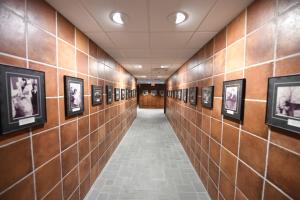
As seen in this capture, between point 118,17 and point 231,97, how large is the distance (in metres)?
1.69

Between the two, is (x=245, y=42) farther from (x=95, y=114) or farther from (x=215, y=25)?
(x=95, y=114)

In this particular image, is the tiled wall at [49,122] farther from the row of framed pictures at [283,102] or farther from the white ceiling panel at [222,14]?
the row of framed pictures at [283,102]

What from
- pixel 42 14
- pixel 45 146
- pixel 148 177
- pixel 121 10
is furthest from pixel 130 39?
pixel 148 177

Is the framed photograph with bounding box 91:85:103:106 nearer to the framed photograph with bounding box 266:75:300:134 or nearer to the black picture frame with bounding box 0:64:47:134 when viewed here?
the black picture frame with bounding box 0:64:47:134

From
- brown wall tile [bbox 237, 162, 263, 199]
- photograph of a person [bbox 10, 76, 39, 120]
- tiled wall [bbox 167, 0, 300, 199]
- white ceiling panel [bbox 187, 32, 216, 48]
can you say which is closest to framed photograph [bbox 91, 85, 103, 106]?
photograph of a person [bbox 10, 76, 39, 120]

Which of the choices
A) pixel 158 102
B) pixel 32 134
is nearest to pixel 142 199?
pixel 32 134

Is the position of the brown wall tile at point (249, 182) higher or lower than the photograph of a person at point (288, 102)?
lower

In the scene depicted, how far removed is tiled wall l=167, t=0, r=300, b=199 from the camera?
998 millimetres

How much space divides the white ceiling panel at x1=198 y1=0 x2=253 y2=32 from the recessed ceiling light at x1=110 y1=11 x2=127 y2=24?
102cm

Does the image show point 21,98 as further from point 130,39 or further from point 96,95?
point 130,39

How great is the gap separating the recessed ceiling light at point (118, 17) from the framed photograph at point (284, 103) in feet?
5.38

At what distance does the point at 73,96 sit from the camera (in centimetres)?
187

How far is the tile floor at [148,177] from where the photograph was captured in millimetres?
2299

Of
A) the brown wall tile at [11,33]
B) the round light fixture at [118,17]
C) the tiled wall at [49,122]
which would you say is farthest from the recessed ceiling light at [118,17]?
the brown wall tile at [11,33]
